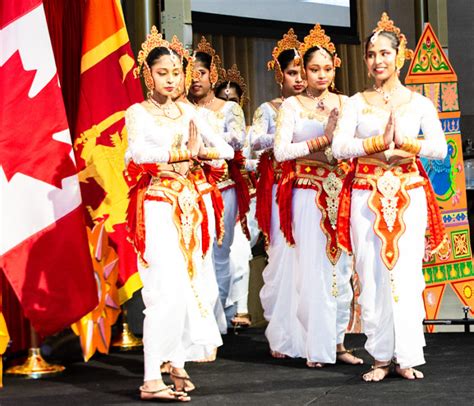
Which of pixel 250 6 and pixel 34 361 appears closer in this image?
pixel 34 361

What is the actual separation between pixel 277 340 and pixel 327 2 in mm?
4971

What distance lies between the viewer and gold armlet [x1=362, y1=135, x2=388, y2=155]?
182 inches

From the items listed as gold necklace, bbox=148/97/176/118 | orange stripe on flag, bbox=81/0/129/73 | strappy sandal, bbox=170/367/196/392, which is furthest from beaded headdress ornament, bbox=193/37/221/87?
strappy sandal, bbox=170/367/196/392

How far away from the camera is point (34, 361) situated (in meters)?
5.38

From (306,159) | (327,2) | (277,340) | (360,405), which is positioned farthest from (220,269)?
(327,2)

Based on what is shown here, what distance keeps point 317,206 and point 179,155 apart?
1007mm

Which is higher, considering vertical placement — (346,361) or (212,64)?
(212,64)

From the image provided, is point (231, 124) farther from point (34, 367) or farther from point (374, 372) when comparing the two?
point (374, 372)

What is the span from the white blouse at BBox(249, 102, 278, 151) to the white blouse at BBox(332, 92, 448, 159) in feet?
3.60

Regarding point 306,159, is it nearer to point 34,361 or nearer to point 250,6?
point 34,361

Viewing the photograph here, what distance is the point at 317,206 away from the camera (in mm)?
5328

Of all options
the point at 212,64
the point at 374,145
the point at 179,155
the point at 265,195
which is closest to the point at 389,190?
the point at 374,145

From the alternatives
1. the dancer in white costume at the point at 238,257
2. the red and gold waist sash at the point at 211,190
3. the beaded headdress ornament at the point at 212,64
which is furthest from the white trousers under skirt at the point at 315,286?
the dancer in white costume at the point at 238,257

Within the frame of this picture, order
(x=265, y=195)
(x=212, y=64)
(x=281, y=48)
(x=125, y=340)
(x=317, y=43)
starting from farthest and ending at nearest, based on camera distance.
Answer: (x=212, y=64) → (x=125, y=340) → (x=281, y=48) → (x=265, y=195) → (x=317, y=43)
